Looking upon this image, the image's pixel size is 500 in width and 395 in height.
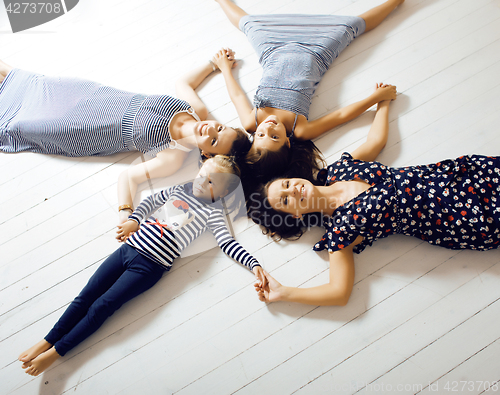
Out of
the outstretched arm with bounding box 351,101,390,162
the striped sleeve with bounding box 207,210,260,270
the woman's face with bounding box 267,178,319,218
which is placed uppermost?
the outstretched arm with bounding box 351,101,390,162

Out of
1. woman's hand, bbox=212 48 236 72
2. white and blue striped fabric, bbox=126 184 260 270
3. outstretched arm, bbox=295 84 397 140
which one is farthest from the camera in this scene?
woman's hand, bbox=212 48 236 72

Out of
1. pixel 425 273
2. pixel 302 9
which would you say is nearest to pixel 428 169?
pixel 425 273

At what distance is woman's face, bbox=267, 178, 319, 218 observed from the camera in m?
1.12

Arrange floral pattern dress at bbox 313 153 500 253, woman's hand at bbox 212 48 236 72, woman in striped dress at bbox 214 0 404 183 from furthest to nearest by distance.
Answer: woman's hand at bbox 212 48 236 72 → woman in striped dress at bbox 214 0 404 183 → floral pattern dress at bbox 313 153 500 253

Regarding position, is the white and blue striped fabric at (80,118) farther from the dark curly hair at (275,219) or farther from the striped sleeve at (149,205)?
the dark curly hair at (275,219)

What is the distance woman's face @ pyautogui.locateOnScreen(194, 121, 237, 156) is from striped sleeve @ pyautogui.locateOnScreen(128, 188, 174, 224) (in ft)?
0.79

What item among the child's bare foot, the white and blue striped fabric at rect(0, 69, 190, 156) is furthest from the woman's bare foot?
the child's bare foot

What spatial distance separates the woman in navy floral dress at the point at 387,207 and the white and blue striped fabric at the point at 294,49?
1.48ft

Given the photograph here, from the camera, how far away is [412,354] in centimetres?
106

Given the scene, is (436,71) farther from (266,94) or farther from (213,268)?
(213,268)

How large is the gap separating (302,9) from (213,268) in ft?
4.90

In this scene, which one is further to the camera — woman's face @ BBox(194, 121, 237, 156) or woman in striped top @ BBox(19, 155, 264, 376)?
woman's face @ BBox(194, 121, 237, 156)

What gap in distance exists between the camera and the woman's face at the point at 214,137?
1.27 m

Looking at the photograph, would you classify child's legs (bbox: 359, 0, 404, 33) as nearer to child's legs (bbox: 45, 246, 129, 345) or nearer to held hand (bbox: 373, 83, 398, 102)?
held hand (bbox: 373, 83, 398, 102)
